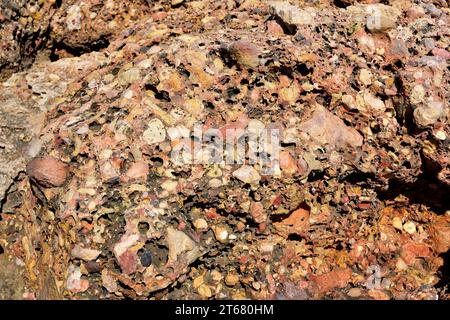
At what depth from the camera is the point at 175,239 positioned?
116 inches

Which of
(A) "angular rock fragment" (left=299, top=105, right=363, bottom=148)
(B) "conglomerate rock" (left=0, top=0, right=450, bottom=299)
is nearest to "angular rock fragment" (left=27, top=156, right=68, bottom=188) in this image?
(B) "conglomerate rock" (left=0, top=0, right=450, bottom=299)

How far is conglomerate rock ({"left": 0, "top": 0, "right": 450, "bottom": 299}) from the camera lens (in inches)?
117

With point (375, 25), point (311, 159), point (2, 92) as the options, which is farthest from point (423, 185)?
point (2, 92)

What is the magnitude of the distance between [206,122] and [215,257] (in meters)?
0.88

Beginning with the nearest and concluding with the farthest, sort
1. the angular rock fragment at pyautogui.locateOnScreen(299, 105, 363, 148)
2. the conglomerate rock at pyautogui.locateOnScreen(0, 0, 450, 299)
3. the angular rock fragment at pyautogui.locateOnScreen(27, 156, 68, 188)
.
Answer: the conglomerate rock at pyautogui.locateOnScreen(0, 0, 450, 299) → the angular rock fragment at pyautogui.locateOnScreen(27, 156, 68, 188) → the angular rock fragment at pyautogui.locateOnScreen(299, 105, 363, 148)

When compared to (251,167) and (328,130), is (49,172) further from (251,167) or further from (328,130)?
(328,130)

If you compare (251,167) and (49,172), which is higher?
(251,167)

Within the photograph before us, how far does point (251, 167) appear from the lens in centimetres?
308

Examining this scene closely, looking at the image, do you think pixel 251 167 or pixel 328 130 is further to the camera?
pixel 328 130

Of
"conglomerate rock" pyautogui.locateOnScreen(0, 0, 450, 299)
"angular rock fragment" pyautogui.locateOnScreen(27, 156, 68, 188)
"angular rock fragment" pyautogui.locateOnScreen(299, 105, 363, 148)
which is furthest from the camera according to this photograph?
"angular rock fragment" pyautogui.locateOnScreen(299, 105, 363, 148)

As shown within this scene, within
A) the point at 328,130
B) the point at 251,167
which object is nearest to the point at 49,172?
the point at 251,167

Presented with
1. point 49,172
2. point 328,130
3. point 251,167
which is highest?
point 328,130

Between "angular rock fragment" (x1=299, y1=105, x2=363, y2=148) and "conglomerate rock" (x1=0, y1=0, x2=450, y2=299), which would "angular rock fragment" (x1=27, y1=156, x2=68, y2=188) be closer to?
"conglomerate rock" (x1=0, y1=0, x2=450, y2=299)

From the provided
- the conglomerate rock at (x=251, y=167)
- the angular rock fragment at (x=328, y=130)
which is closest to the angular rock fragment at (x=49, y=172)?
the conglomerate rock at (x=251, y=167)
